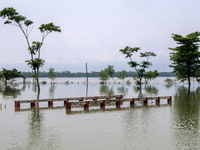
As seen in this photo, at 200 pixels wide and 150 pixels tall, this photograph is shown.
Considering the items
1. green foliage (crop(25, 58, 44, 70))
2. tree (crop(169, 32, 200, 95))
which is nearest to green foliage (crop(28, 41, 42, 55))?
green foliage (crop(25, 58, 44, 70))

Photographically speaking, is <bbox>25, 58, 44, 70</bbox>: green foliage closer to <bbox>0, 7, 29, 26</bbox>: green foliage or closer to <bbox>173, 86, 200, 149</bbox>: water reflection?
<bbox>0, 7, 29, 26</bbox>: green foliage

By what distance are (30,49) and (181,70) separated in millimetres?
30826

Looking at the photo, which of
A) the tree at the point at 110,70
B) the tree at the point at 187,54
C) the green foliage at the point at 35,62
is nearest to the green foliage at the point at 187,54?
the tree at the point at 187,54

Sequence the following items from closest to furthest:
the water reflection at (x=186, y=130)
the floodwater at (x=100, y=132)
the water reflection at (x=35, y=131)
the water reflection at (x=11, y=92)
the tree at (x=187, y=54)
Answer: the floodwater at (x=100, y=132) < the water reflection at (x=186, y=130) < the water reflection at (x=35, y=131) < the water reflection at (x=11, y=92) < the tree at (x=187, y=54)

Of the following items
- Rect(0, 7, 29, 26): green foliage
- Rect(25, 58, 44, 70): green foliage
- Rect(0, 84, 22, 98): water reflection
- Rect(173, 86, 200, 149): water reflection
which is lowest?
Rect(173, 86, 200, 149): water reflection

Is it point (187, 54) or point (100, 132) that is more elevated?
point (187, 54)

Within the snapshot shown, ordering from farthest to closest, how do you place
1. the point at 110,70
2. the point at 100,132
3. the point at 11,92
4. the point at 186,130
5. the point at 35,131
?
the point at 110,70 → the point at 11,92 → the point at 186,130 → the point at 35,131 → the point at 100,132

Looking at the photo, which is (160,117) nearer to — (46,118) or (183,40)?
(46,118)

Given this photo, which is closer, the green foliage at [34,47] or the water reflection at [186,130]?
the water reflection at [186,130]

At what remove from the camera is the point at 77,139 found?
1232cm

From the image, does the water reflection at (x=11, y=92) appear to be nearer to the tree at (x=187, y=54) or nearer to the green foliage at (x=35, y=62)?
the green foliage at (x=35, y=62)

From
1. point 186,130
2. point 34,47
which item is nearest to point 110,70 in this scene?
point 34,47

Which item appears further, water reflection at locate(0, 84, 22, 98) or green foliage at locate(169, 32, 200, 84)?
green foliage at locate(169, 32, 200, 84)

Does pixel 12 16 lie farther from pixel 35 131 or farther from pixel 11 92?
pixel 35 131
